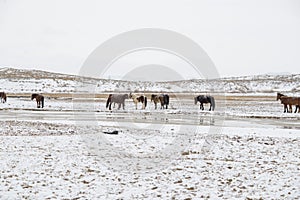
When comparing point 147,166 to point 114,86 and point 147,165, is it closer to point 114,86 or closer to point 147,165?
point 147,165

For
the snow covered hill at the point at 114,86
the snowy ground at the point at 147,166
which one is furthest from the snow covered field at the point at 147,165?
the snow covered hill at the point at 114,86

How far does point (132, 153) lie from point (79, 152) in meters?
1.96

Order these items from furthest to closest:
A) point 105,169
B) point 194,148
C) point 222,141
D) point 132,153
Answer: point 222,141
point 194,148
point 132,153
point 105,169

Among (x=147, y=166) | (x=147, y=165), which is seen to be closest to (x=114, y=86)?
(x=147, y=165)

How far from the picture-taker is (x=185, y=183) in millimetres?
8516

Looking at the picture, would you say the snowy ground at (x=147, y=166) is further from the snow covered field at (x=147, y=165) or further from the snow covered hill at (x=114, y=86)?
the snow covered hill at (x=114, y=86)

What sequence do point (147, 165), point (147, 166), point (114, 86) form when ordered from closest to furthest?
point (147, 166) → point (147, 165) → point (114, 86)

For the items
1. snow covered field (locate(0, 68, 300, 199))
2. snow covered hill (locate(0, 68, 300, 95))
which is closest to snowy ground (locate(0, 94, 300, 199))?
snow covered field (locate(0, 68, 300, 199))

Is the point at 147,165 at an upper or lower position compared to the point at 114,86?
lower

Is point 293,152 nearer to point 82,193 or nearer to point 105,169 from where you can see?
point 105,169

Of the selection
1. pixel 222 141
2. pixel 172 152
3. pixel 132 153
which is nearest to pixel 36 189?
pixel 132 153

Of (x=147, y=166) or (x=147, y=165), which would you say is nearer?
(x=147, y=166)

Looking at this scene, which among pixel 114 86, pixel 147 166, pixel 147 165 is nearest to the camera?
pixel 147 166

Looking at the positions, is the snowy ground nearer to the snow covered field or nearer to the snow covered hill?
the snow covered field
